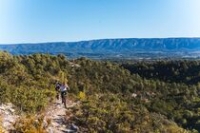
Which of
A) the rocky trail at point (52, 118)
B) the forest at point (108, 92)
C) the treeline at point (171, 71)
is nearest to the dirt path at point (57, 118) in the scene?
the rocky trail at point (52, 118)

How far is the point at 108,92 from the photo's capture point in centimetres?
5722

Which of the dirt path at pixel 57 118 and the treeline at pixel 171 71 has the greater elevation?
the dirt path at pixel 57 118

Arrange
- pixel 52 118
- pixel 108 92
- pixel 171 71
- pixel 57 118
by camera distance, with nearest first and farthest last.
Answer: pixel 52 118 → pixel 57 118 → pixel 108 92 → pixel 171 71

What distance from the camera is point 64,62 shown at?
59.8 metres

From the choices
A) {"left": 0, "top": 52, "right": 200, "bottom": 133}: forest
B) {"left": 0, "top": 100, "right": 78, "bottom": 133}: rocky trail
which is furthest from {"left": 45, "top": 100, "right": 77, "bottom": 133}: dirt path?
{"left": 0, "top": 52, "right": 200, "bottom": 133}: forest

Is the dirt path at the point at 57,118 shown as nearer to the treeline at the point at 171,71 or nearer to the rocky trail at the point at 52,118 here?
the rocky trail at the point at 52,118

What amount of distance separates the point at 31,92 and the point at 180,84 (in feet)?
208

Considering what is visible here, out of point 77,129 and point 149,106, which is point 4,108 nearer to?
point 77,129

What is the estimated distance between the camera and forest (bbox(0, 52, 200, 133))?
24.5m

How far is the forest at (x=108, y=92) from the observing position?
80.3 ft

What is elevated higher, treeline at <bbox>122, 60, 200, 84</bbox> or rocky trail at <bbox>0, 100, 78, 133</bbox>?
rocky trail at <bbox>0, 100, 78, 133</bbox>

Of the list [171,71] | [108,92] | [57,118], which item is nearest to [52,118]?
[57,118]

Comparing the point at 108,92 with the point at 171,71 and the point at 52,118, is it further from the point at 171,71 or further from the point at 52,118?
the point at 171,71

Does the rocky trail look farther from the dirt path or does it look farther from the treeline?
the treeline
